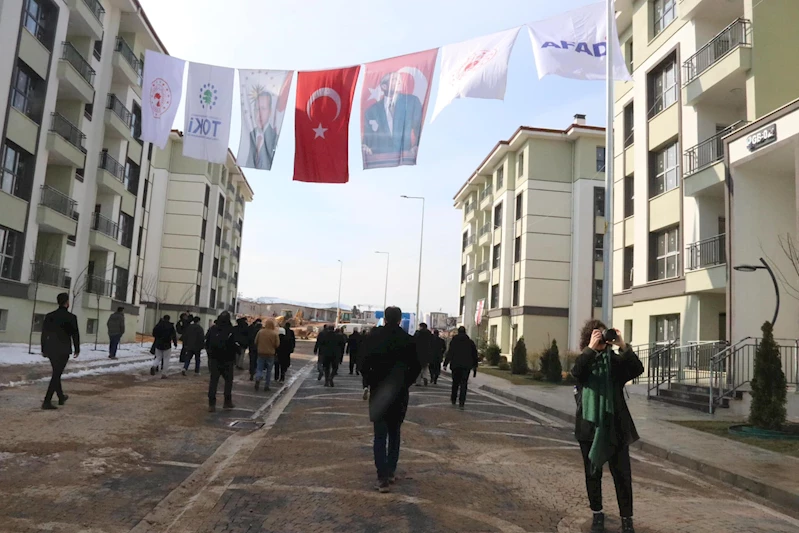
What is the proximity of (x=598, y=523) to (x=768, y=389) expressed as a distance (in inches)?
296

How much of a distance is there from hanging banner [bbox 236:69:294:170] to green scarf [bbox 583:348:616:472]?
11.5 meters

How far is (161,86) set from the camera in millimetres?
15023

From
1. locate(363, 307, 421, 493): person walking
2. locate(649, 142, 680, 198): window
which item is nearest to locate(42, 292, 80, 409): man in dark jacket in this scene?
locate(363, 307, 421, 493): person walking

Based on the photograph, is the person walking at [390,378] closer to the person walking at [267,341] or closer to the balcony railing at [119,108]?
the person walking at [267,341]

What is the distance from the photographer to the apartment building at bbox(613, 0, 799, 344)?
1617 centimetres

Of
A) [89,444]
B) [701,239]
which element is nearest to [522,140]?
[701,239]

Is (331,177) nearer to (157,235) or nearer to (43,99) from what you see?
(43,99)

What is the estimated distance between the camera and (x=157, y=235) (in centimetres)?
5250

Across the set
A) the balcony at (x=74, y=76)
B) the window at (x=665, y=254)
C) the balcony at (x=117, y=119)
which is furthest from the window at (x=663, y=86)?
the balcony at (x=117, y=119)

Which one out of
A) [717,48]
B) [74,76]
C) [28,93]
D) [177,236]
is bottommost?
[177,236]

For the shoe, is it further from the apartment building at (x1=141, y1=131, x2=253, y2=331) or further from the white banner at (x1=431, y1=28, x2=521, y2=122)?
the apartment building at (x1=141, y1=131, x2=253, y2=331)

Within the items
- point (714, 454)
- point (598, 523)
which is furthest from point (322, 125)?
point (598, 523)

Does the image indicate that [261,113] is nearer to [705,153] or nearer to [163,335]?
[163,335]

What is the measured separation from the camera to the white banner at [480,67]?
12.7m
